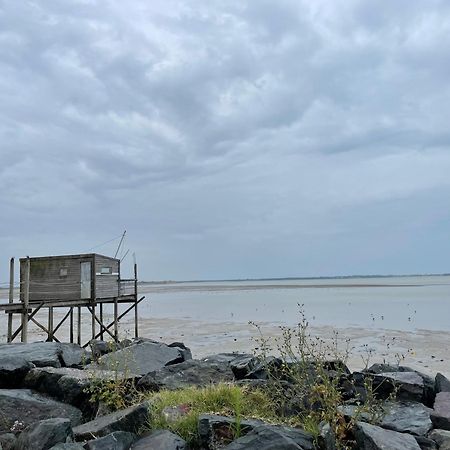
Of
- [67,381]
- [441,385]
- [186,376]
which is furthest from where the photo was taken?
[186,376]

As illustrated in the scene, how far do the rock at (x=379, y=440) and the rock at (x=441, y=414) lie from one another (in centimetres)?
140

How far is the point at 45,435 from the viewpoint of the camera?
17.6ft

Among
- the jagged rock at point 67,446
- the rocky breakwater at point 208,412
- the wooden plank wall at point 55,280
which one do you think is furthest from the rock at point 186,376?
the wooden plank wall at point 55,280

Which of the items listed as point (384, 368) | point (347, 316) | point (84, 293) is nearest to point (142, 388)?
point (384, 368)

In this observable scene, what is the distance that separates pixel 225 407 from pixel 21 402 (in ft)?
9.31

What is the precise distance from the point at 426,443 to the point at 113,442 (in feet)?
11.4

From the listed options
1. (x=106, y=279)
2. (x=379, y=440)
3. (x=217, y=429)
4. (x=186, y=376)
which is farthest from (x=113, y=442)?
(x=106, y=279)

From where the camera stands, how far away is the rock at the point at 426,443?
5.55 m

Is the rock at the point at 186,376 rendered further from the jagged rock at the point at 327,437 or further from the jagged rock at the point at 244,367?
the jagged rock at the point at 327,437

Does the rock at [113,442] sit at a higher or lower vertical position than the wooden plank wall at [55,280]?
lower

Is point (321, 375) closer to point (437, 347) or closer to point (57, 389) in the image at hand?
point (57, 389)

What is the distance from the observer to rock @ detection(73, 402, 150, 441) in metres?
5.74

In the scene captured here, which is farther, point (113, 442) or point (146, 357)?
point (146, 357)

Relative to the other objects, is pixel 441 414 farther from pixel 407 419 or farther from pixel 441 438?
pixel 441 438
